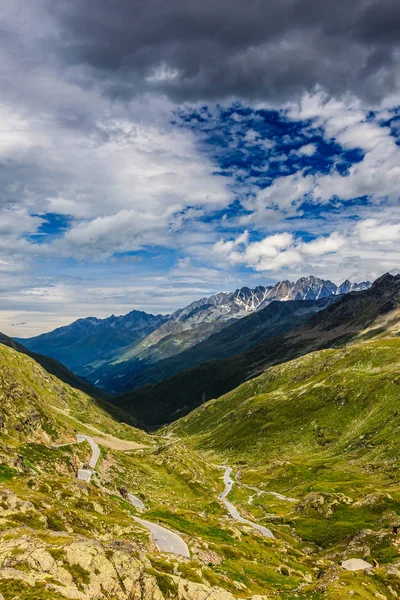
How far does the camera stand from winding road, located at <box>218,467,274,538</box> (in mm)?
92938

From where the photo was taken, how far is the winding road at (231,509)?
305ft

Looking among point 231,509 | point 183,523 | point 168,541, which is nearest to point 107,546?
point 168,541

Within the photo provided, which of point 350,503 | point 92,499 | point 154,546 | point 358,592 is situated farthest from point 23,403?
point 358,592

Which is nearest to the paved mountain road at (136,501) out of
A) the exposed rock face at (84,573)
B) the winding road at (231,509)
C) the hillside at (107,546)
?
the hillside at (107,546)

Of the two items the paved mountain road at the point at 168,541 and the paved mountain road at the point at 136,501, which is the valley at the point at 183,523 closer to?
the paved mountain road at the point at 168,541

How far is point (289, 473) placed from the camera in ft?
537

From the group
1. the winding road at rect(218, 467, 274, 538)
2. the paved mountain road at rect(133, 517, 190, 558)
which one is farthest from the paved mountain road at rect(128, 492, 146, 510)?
the paved mountain road at rect(133, 517, 190, 558)

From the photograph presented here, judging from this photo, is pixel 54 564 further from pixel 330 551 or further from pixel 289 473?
pixel 289 473

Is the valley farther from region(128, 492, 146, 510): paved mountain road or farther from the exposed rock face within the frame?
region(128, 492, 146, 510): paved mountain road

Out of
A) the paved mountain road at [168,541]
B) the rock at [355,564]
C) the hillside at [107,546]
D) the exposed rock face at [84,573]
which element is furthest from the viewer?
the rock at [355,564]

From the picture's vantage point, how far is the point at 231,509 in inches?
4542

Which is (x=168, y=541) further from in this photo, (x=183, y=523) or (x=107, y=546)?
(x=107, y=546)

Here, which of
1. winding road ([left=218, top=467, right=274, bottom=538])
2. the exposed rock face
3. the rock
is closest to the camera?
the exposed rock face

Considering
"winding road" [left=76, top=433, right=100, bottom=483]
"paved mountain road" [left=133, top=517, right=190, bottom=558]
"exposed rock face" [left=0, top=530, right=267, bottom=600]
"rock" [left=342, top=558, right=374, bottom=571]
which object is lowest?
"rock" [left=342, top=558, right=374, bottom=571]
